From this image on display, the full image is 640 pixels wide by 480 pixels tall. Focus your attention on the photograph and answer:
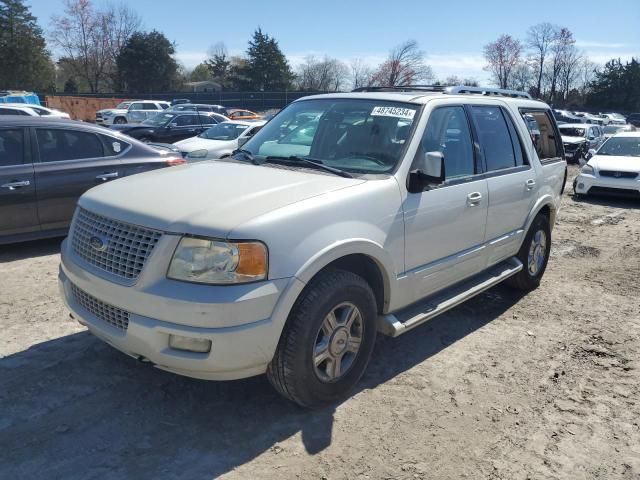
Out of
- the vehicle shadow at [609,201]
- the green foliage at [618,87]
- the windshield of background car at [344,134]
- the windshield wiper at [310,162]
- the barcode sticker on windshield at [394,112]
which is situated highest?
the green foliage at [618,87]

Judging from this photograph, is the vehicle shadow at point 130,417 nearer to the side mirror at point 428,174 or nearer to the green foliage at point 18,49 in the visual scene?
the side mirror at point 428,174

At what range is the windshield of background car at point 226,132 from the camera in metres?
14.1

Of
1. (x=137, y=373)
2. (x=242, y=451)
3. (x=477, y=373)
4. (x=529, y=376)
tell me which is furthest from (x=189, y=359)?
(x=529, y=376)

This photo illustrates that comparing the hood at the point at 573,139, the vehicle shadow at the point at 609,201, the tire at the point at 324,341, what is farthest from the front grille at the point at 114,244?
the hood at the point at 573,139

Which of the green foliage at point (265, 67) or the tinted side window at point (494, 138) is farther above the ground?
the green foliage at point (265, 67)

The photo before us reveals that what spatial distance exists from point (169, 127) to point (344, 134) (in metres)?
15.1

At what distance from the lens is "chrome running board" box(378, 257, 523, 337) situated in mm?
3721

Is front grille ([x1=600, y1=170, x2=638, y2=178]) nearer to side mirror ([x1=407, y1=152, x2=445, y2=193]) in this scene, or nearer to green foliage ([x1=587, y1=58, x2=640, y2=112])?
side mirror ([x1=407, y1=152, x2=445, y2=193])

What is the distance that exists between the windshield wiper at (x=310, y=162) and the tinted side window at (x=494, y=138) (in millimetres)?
1535

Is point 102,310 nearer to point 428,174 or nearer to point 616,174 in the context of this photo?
point 428,174

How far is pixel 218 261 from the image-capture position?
285cm

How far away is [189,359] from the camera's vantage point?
2852mm

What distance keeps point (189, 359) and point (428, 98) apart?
2.66m

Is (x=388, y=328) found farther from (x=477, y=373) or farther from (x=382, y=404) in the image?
(x=477, y=373)
